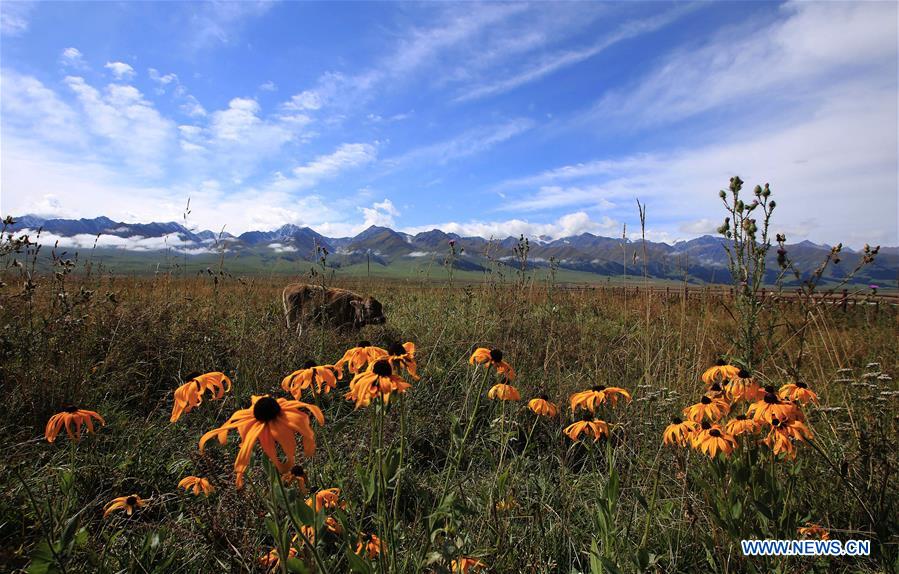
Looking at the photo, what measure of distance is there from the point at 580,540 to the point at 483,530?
0.60 metres

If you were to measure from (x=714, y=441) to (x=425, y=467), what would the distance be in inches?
82.7

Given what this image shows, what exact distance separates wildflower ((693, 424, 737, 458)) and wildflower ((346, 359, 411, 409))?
1.31 meters

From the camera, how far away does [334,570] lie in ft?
5.46

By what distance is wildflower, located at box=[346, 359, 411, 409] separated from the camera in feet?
4.69

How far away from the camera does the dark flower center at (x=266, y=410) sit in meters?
1.09

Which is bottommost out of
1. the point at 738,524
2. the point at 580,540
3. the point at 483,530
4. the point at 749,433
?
the point at 580,540

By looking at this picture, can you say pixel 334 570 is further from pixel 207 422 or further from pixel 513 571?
pixel 207 422

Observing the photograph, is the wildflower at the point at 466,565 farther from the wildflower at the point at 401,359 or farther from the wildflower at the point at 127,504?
the wildflower at the point at 127,504

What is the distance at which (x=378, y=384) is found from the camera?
148 cm

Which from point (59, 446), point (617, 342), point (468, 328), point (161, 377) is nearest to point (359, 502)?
point (59, 446)

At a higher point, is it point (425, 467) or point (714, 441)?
point (714, 441)

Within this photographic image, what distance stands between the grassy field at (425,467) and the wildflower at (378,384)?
0.09 m

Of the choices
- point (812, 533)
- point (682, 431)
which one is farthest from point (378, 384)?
point (812, 533)

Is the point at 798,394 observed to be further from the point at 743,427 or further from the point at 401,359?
the point at 401,359
